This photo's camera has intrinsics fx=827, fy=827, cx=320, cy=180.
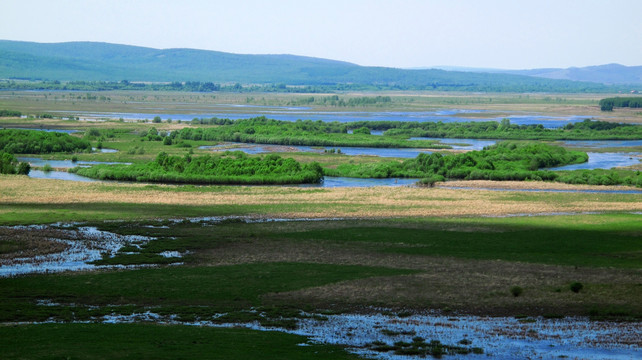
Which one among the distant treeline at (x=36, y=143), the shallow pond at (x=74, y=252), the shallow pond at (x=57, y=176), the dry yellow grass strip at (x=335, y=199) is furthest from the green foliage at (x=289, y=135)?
the shallow pond at (x=74, y=252)

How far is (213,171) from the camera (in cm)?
7156

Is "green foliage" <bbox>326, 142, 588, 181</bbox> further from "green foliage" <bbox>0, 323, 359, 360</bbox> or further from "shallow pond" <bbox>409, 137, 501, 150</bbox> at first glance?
"green foliage" <bbox>0, 323, 359, 360</bbox>

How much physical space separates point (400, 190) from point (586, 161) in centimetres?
3357

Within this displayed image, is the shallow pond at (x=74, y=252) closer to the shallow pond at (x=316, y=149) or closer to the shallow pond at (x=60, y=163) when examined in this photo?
the shallow pond at (x=60, y=163)

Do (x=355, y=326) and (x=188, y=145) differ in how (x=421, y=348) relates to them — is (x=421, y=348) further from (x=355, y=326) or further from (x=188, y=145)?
(x=188, y=145)

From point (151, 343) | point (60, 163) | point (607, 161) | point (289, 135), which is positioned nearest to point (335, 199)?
point (151, 343)

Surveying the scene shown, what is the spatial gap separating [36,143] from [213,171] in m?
31.2

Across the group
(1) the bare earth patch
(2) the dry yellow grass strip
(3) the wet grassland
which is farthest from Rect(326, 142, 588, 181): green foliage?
(1) the bare earth patch

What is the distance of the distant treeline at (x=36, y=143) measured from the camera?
9144 cm

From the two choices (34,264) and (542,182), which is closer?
(34,264)

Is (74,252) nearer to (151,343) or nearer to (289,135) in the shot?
(151,343)

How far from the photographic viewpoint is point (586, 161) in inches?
3511

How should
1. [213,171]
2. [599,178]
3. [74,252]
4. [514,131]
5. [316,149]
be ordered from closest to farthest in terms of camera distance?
[74,252], [599,178], [213,171], [316,149], [514,131]

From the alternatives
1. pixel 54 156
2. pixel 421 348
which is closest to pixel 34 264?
pixel 421 348
